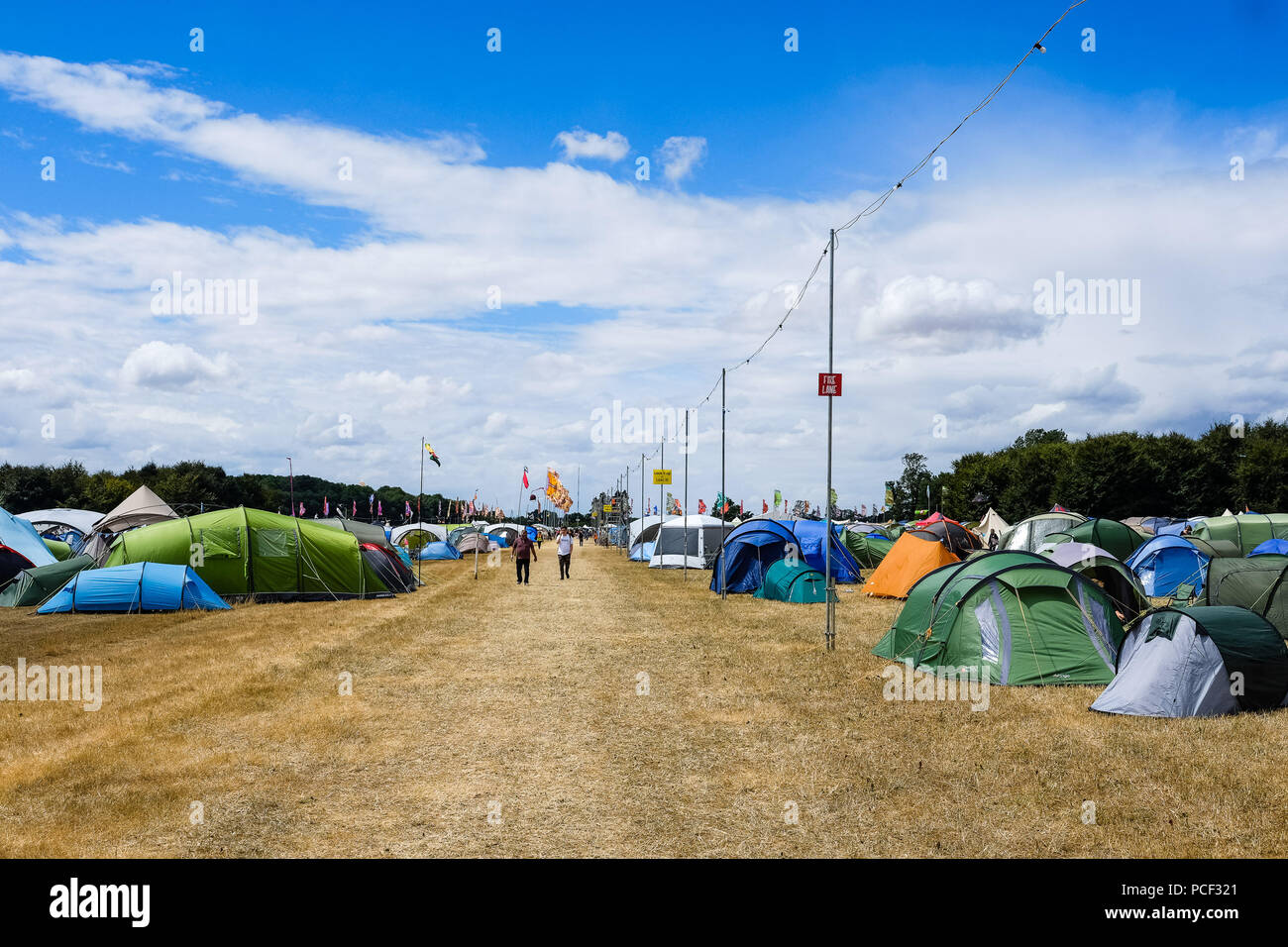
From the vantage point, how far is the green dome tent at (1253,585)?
16.8 metres

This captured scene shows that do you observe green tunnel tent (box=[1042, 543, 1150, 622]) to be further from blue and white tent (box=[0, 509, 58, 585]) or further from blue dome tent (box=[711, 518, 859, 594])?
blue and white tent (box=[0, 509, 58, 585])

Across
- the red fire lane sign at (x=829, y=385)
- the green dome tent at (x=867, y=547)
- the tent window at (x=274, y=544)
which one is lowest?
the green dome tent at (x=867, y=547)

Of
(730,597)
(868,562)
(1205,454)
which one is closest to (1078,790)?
(730,597)

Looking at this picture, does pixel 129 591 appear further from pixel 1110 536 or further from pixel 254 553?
pixel 1110 536

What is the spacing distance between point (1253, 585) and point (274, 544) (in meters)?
23.4

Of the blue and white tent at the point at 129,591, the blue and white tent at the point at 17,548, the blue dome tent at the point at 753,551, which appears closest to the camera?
the blue and white tent at the point at 129,591

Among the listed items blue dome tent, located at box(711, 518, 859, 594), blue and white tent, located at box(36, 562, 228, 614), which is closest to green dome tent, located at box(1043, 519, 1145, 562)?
blue dome tent, located at box(711, 518, 859, 594)

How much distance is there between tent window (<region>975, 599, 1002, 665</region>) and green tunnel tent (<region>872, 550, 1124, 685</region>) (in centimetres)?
1

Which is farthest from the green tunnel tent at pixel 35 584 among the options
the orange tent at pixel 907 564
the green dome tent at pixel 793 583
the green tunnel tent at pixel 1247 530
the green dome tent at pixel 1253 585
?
the green tunnel tent at pixel 1247 530

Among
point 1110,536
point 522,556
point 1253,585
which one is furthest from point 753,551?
point 1253,585

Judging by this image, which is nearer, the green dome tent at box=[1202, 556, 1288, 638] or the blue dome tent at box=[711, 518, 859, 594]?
the green dome tent at box=[1202, 556, 1288, 638]

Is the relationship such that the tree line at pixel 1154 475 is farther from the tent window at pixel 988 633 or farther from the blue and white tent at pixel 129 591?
the blue and white tent at pixel 129 591

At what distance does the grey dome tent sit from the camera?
11.0 metres

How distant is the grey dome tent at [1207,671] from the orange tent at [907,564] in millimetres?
14748
